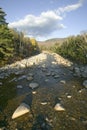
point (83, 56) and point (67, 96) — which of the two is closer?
point (67, 96)

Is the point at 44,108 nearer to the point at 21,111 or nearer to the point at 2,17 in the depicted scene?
the point at 21,111

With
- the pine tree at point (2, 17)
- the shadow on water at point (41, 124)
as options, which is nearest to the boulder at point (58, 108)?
the shadow on water at point (41, 124)

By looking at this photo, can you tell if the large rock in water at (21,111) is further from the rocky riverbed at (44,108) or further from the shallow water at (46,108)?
the shallow water at (46,108)

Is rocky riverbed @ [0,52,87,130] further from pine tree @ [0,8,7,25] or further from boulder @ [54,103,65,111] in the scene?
pine tree @ [0,8,7,25]

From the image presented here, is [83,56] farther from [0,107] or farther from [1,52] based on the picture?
[0,107]

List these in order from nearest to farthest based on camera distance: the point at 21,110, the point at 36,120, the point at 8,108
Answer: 1. the point at 36,120
2. the point at 21,110
3. the point at 8,108

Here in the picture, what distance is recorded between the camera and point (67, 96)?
1244 cm

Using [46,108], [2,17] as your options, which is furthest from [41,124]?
[2,17]

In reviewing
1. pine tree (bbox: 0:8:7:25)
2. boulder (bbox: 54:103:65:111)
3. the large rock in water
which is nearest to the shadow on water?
the large rock in water

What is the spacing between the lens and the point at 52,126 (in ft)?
27.6

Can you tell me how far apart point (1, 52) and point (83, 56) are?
753 inches

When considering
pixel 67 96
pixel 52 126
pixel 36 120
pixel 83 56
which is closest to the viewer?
pixel 52 126

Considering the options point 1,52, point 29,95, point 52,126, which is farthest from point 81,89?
point 1,52

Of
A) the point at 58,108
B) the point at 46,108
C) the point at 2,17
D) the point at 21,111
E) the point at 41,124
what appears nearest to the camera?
the point at 41,124
